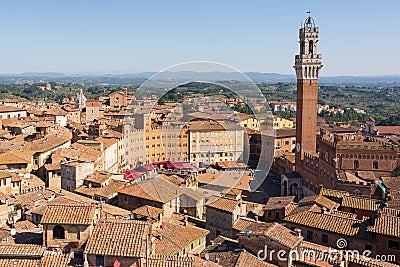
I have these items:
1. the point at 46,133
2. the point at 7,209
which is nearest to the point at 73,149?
the point at 46,133

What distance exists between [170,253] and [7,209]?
21.2 ft

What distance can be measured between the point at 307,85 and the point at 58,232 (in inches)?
804

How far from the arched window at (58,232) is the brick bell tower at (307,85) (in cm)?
1960

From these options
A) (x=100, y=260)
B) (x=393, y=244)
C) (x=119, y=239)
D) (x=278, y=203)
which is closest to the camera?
(x=100, y=260)

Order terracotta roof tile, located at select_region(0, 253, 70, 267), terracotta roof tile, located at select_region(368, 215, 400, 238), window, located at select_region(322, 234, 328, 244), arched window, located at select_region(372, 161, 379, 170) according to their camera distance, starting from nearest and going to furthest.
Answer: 1. terracotta roof tile, located at select_region(0, 253, 70, 267)
2. terracotta roof tile, located at select_region(368, 215, 400, 238)
3. window, located at select_region(322, 234, 328, 244)
4. arched window, located at select_region(372, 161, 379, 170)

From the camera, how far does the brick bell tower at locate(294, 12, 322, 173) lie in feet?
82.2

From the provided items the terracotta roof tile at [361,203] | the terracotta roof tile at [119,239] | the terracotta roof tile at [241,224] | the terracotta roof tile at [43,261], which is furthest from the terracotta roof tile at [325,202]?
the terracotta roof tile at [43,261]

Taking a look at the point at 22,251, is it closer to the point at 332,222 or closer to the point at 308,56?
the point at 332,222

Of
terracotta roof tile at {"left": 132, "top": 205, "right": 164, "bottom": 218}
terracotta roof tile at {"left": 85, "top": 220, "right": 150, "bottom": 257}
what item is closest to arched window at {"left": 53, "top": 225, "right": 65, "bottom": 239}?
terracotta roof tile at {"left": 85, "top": 220, "right": 150, "bottom": 257}

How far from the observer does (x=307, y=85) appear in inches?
990

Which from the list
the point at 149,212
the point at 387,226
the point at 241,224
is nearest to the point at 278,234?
the point at 387,226

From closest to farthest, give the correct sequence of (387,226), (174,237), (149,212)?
(387,226), (174,237), (149,212)

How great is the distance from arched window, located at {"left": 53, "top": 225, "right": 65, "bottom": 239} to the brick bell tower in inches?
772

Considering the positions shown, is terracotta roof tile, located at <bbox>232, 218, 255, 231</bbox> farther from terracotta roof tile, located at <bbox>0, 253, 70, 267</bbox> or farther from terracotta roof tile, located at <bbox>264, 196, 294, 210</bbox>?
terracotta roof tile, located at <bbox>0, 253, 70, 267</bbox>
